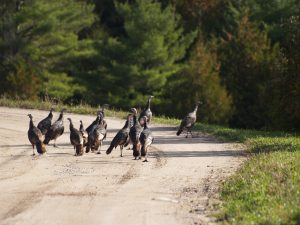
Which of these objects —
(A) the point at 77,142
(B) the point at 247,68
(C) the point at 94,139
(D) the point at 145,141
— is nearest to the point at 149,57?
(B) the point at 247,68

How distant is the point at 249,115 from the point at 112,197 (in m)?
48.4

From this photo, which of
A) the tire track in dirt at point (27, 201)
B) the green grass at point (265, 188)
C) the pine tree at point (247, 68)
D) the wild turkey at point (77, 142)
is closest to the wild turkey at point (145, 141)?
the wild turkey at point (77, 142)

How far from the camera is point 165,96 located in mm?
68438

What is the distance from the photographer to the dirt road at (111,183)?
49.9 ft

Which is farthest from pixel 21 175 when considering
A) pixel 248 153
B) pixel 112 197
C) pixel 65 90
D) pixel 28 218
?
pixel 65 90

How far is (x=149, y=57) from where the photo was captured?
215 ft

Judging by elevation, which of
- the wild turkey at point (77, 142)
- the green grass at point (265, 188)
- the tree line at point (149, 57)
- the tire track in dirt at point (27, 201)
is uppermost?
the tree line at point (149, 57)

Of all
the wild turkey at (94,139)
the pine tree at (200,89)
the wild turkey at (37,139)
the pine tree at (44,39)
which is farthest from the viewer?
the pine tree at (44,39)

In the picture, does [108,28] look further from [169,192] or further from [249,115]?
[169,192]

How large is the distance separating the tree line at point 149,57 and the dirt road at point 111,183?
36.2 metres

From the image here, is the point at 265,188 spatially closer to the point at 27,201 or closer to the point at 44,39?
the point at 27,201

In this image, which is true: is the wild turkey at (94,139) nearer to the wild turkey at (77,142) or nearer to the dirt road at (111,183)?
the dirt road at (111,183)

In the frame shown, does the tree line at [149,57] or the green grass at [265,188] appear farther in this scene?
the tree line at [149,57]

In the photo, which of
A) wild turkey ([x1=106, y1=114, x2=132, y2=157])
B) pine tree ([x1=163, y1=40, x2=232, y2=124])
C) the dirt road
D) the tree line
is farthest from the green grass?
the tree line
